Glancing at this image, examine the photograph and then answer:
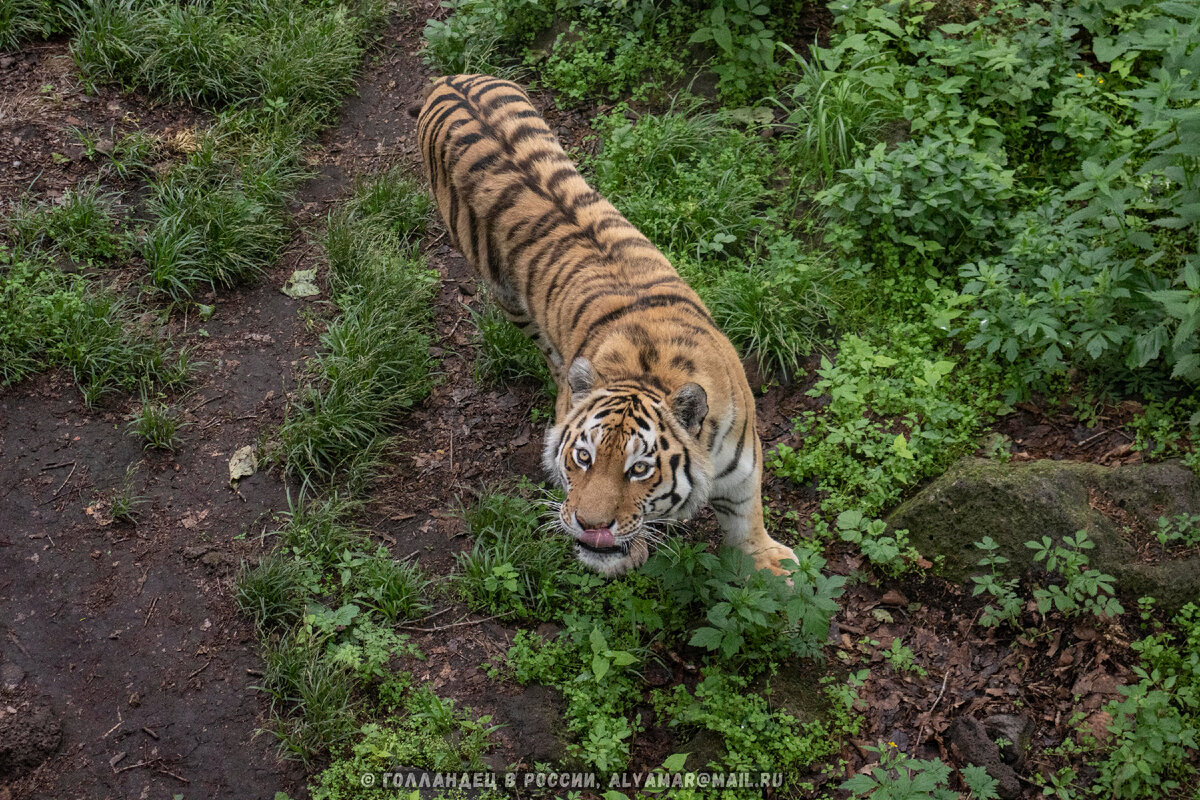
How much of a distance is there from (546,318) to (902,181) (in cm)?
236

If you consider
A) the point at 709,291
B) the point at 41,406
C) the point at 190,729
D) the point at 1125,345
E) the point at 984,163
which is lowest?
the point at 190,729

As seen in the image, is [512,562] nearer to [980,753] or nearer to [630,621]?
[630,621]

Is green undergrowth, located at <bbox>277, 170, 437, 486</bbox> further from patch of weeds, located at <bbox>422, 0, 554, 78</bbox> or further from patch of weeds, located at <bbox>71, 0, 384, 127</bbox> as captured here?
patch of weeds, located at <bbox>422, 0, 554, 78</bbox>

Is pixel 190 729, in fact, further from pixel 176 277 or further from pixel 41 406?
pixel 176 277

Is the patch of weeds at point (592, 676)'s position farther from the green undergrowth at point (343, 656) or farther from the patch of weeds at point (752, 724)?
the green undergrowth at point (343, 656)

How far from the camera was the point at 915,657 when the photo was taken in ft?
14.3

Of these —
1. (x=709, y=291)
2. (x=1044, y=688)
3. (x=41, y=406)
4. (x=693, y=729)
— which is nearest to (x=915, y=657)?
(x=1044, y=688)

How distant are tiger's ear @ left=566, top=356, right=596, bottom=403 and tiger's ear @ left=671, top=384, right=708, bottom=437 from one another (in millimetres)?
399

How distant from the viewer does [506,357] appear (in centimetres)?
575

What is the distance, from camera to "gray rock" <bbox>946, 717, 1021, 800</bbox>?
380 centimetres

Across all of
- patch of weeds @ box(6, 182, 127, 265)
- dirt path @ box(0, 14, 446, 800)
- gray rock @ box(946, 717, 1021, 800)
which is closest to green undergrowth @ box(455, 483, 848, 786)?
gray rock @ box(946, 717, 1021, 800)

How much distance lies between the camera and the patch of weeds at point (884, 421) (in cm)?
488

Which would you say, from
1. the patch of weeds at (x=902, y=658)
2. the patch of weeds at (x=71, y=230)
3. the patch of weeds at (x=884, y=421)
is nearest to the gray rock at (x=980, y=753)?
the patch of weeds at (x=902, y=658)

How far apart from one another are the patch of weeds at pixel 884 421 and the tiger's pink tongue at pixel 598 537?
163 centimetres
